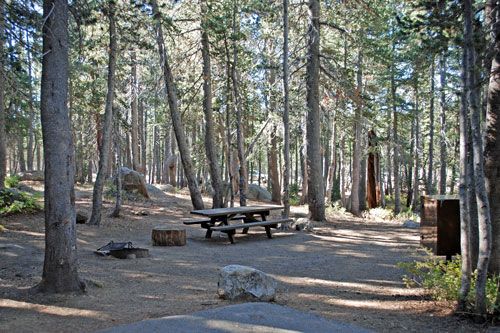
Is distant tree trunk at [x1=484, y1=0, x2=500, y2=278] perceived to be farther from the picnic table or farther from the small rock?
the small rock

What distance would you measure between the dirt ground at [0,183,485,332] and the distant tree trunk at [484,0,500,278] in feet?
4.07

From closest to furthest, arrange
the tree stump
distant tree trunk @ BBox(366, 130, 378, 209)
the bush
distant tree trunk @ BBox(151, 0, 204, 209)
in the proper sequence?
the bush
the tree stump
distant tree trunk @ BBox(151, 0, 204, 209)
distant tree trunk @ BBox(366, 130, 378, 209)

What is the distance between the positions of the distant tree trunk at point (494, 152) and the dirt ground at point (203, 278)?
4.07 feet

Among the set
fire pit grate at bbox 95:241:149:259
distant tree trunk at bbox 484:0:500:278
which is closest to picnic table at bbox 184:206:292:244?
fire pit grate at bbox 95:241:149:259

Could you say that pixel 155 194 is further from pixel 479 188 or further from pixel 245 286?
pixel 479 188

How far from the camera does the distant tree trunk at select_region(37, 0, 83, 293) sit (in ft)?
17.2

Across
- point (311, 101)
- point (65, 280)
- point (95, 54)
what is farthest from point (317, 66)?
point (65, 280)

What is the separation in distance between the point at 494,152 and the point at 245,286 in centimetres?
399

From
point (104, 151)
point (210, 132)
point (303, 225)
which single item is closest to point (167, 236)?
point (104, 151)

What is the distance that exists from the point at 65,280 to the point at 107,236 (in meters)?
5.63

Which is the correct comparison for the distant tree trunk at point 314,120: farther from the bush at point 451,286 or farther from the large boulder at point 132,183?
the large boulder at point 132,183

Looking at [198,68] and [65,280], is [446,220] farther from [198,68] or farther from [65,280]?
[198,68]

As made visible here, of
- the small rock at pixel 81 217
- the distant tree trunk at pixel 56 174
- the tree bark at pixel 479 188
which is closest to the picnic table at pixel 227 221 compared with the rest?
the small rock at pixel 81 217

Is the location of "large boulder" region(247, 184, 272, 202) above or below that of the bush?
above
